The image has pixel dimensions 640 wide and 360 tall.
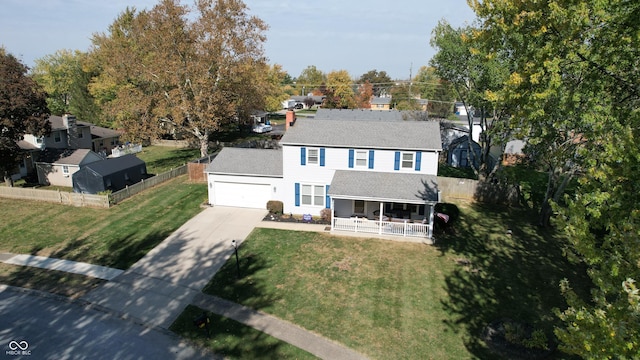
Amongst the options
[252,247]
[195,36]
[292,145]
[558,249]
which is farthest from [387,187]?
[195,36]

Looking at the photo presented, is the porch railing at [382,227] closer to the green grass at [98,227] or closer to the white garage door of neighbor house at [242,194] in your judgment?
the white garage door of neighbor house at [242,194]

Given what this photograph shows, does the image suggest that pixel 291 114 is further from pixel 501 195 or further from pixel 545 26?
pixel 545 26

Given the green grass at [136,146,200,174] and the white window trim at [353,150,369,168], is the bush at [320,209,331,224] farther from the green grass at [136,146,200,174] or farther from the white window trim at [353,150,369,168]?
the green grass at [136,146,200,174]

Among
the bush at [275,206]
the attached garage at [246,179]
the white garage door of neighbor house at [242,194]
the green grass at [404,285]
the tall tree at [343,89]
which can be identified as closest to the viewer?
the green grass at [404,285]

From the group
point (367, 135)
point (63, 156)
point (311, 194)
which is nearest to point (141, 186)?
point (63, 156)

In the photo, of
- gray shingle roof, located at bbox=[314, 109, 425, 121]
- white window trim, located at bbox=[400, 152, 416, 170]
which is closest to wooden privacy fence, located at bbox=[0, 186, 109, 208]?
white window trim, located at bbox=[400, 152, 416, 170]

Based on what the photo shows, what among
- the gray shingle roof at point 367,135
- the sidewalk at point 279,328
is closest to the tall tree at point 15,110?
the gray shingle roof at point 367,135

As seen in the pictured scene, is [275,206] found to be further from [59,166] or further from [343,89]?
[343,89]
